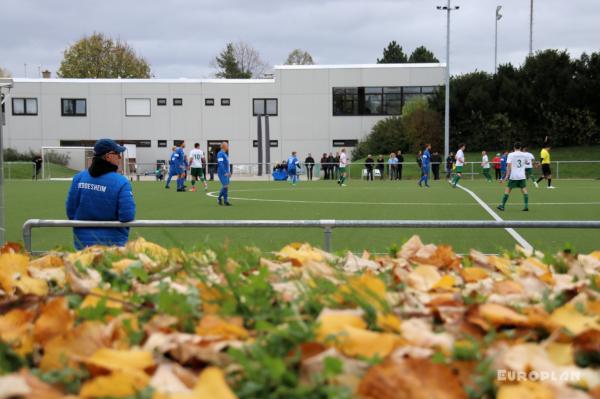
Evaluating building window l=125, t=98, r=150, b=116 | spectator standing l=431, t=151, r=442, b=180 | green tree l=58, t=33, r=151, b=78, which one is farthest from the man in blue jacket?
green tree l=58, t=33, r=151, b=78

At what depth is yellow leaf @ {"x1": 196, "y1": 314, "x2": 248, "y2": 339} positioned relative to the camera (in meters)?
2.22

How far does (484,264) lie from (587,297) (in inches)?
44.4

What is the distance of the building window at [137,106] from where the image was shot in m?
61.9

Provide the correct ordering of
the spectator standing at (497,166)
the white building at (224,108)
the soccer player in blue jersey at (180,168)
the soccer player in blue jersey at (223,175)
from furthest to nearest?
the white building at (224,108), the spectator standing at (497,166), the soccer player in blue jersey at (180,168), the soccer player in blue jersey at (223,175)

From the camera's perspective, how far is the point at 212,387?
1813 millimetres

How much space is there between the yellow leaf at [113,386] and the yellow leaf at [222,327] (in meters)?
0.37

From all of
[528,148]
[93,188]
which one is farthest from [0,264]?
[528,148]

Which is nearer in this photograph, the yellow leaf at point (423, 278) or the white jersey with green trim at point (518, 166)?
the yellow leaf at point (423, 278)

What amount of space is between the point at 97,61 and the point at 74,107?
2820 cm

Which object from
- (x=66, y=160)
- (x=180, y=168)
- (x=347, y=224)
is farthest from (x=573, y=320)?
(x=66, y=160)

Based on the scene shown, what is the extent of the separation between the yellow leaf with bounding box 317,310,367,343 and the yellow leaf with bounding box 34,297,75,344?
81 centimetres

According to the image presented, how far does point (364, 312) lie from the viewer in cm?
235

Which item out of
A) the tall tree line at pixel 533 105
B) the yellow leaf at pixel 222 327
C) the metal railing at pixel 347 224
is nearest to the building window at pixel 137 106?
the tall tree line at pixel 533 105

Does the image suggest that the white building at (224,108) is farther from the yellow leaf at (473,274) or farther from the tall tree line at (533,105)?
the yellow leaf at (473,274)
